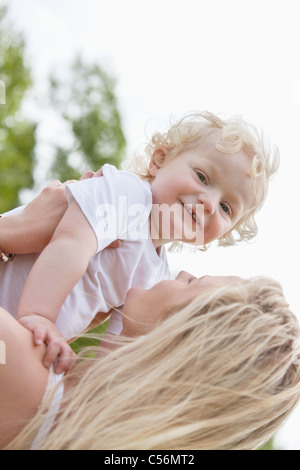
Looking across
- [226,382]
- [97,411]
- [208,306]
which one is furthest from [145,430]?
[208,306]

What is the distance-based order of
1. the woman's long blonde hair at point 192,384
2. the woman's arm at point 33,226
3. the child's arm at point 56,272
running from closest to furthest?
1. the woman's long blonde hair at point 192,384
2. the child's arm at point 56,272
3. the woman's arm at point 33,226

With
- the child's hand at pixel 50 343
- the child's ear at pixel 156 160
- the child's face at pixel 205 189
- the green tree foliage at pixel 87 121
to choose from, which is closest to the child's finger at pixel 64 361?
the child's hand at pixel 50 343

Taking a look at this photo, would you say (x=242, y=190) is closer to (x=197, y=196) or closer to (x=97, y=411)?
(x=197, y=196)

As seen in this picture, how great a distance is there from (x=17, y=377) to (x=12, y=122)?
34.6 ft

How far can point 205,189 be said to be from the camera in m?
2.00

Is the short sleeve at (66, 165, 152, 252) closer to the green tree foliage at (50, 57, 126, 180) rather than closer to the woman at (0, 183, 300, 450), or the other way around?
the woman at (0, 183, 300, 450)

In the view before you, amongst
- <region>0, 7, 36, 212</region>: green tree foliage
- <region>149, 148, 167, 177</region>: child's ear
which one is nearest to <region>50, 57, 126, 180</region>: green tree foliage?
<region>0, 7, 36, 212</region>: green tree foliage

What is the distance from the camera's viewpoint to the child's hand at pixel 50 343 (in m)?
1.46

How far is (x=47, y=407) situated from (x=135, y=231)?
72 cm

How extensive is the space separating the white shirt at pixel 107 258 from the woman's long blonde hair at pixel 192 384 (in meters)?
0.38

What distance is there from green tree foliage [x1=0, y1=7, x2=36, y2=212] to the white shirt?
9.12 m

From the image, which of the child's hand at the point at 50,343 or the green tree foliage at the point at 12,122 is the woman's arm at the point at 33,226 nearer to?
the child's hand at the point at 50,343

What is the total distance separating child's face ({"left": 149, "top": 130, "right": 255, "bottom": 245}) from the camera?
199 cm

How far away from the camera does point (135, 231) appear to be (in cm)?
195
